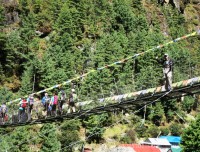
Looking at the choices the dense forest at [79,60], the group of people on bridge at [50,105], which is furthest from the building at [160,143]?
the group of people on bridge at [50,105]

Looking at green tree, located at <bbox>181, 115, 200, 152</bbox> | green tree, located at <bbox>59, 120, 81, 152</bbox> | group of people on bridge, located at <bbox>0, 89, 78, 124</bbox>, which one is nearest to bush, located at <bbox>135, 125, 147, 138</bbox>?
green tree, located at <bbox>59, 120, 81, 152</bbox>

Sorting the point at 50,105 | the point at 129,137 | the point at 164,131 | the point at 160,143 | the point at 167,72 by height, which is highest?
the point at 167,72

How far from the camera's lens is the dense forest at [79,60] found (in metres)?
51.1

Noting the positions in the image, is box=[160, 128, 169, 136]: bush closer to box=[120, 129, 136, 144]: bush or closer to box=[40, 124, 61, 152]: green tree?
box=[120, 129, 136, 144]: bush

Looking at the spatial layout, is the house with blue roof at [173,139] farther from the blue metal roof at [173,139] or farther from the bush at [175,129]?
the bush at [175,129]

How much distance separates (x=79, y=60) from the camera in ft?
207

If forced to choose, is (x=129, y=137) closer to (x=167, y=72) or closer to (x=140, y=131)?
(x=140, y=131)

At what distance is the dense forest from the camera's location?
168ft

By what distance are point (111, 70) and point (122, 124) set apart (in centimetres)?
841

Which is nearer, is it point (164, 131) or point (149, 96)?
point (149, 96)

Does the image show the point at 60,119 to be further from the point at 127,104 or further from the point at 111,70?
the point at 111,70

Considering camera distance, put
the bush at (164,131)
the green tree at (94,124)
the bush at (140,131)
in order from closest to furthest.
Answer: the green tree at (94,124) → the bush at (140,131) → the bush at (164,131)

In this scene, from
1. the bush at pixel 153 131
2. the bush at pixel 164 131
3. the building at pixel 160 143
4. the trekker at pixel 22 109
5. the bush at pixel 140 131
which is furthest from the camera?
the bush at pixel 164 131

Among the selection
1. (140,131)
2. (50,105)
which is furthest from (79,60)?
(50,105)
